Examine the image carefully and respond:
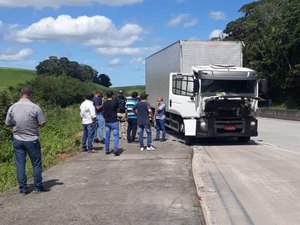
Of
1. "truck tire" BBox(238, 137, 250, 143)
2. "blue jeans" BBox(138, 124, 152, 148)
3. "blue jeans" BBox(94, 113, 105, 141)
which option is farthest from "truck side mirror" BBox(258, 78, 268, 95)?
"blue jeans" BBox(94, 113, 105, 141)

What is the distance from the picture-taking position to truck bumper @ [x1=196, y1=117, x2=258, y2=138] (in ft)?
60.3

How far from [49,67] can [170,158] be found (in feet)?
313

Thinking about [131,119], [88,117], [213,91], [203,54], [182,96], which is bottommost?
[131,119]

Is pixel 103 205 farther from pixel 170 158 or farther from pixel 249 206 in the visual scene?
pixel 170 158

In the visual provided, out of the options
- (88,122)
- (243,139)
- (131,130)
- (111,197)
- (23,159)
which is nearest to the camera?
(111,197)

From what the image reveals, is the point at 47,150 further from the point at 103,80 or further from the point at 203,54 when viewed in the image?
the point at 103,80

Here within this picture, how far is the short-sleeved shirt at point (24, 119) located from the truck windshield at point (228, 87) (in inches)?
395

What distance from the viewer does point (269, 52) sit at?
197 ft

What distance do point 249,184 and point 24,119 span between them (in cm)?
463

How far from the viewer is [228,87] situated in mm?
18484

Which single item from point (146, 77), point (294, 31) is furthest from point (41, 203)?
point (294, 31)

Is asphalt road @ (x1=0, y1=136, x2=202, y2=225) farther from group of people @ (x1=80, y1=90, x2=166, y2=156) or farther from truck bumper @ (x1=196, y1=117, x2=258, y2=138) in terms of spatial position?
truck bumper @ (x1=196, y1=117, x2=258, y2=138)

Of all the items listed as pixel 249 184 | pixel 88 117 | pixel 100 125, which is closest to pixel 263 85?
pixel 100 125

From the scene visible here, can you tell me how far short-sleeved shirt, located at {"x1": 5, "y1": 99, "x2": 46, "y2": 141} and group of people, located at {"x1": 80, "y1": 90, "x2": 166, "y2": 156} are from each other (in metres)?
5.52
